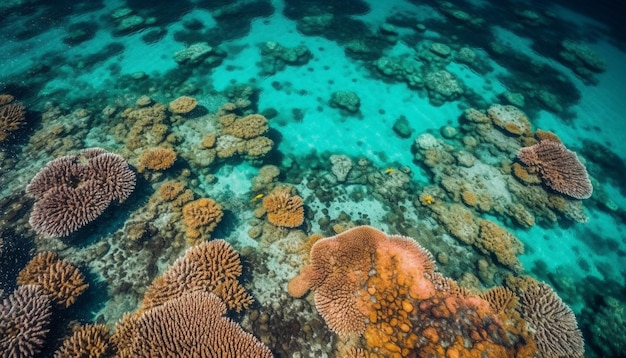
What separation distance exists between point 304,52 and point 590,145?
10.6 metres

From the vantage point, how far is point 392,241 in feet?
18.4

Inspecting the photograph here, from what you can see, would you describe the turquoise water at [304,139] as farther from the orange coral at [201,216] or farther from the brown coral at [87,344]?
the brown coral at [87,344]

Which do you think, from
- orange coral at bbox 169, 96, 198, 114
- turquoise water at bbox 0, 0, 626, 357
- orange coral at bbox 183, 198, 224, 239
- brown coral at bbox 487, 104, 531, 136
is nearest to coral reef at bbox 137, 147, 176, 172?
turquoise water at bbox 0, 0, 626, 357

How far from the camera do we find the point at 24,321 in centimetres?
416

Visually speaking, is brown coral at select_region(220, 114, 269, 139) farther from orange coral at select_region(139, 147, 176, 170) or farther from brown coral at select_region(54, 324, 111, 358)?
brown coral at select_region(54, 324, 111, 358)

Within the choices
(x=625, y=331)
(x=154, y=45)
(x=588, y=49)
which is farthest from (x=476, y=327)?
(x=588, y=49)

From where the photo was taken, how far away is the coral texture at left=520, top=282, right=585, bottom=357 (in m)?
5.28

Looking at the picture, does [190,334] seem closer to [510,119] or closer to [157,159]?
[157,159]

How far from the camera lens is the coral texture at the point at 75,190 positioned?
5379 mm

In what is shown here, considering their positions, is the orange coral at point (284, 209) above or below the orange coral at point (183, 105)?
below

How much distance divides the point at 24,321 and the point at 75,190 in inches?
93.6

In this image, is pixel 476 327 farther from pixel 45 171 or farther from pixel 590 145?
pixel 590 145

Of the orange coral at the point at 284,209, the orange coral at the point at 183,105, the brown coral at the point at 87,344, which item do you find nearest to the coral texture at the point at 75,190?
the brown coral at the point at 87,344

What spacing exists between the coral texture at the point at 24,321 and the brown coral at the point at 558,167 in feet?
36.7
